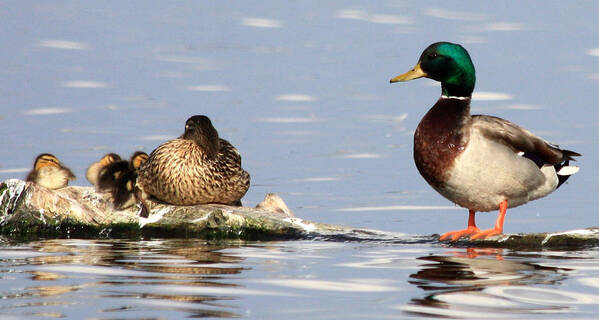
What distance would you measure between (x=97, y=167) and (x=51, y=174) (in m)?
0.39

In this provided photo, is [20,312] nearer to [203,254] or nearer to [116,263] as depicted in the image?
[116,263]

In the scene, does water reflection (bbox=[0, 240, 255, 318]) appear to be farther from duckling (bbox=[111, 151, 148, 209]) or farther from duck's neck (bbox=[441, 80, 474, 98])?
duck's neck (bbox=[441, 80, 474, 98])

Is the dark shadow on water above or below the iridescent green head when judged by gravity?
below

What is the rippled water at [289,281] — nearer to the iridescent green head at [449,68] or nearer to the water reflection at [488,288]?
the water reflection at [488,288]

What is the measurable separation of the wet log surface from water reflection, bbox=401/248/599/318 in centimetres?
120

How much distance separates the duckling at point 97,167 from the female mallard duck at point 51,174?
21 cm

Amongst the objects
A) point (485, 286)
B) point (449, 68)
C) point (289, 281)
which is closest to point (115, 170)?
point (449, 68)

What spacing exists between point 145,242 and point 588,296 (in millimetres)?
3236

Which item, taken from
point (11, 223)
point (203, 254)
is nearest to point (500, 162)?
point (203, 254)

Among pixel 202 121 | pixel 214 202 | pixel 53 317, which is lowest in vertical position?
pixel 53 317

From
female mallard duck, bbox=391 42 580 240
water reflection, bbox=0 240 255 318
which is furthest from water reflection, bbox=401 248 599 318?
water reflection, bbox=0 240 255 318

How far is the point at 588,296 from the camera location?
5.92 m

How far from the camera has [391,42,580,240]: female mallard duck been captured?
791cm

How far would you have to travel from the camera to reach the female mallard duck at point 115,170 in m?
9.32
